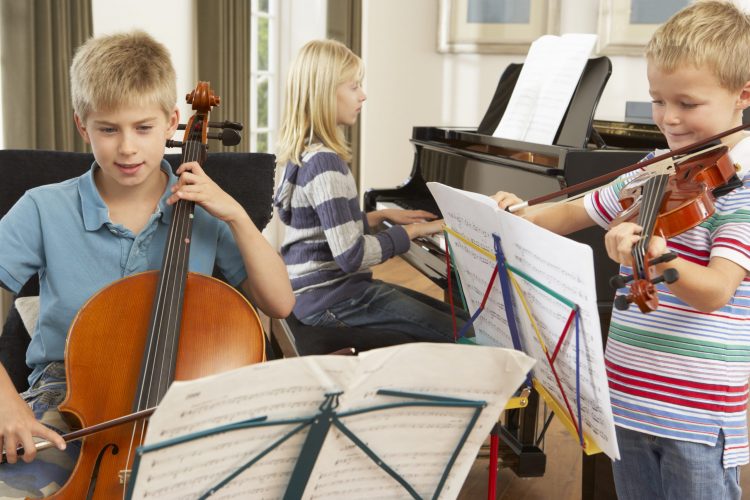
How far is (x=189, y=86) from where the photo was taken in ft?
15.3

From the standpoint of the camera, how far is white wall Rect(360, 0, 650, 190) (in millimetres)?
6387

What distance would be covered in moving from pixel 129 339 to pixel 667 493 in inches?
36.9

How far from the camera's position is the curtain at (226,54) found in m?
4.62

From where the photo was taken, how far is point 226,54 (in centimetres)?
472

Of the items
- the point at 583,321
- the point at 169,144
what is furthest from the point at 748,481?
the point at 169,144

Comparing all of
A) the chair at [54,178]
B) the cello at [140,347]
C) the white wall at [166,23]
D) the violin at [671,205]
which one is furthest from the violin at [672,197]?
the white wall at [166,23]

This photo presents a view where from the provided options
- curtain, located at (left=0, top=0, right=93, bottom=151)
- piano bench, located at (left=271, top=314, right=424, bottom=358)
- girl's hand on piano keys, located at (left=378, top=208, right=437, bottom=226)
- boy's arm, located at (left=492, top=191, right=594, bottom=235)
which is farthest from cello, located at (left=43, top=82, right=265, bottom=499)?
curtain, located at (left=0, top=0, right=93, bottom=151)

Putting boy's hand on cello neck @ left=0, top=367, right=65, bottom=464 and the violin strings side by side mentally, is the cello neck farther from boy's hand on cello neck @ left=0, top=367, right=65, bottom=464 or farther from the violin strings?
the violin strings

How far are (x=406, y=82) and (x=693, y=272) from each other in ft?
18.5

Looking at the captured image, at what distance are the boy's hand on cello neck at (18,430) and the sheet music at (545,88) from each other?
178 centimetres

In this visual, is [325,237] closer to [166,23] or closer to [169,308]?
[169,308]

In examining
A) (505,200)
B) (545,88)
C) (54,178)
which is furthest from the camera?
(545,88)

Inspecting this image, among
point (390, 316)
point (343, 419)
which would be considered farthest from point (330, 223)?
point (343, 419)

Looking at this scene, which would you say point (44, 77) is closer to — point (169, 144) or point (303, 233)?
point (303, 233)
